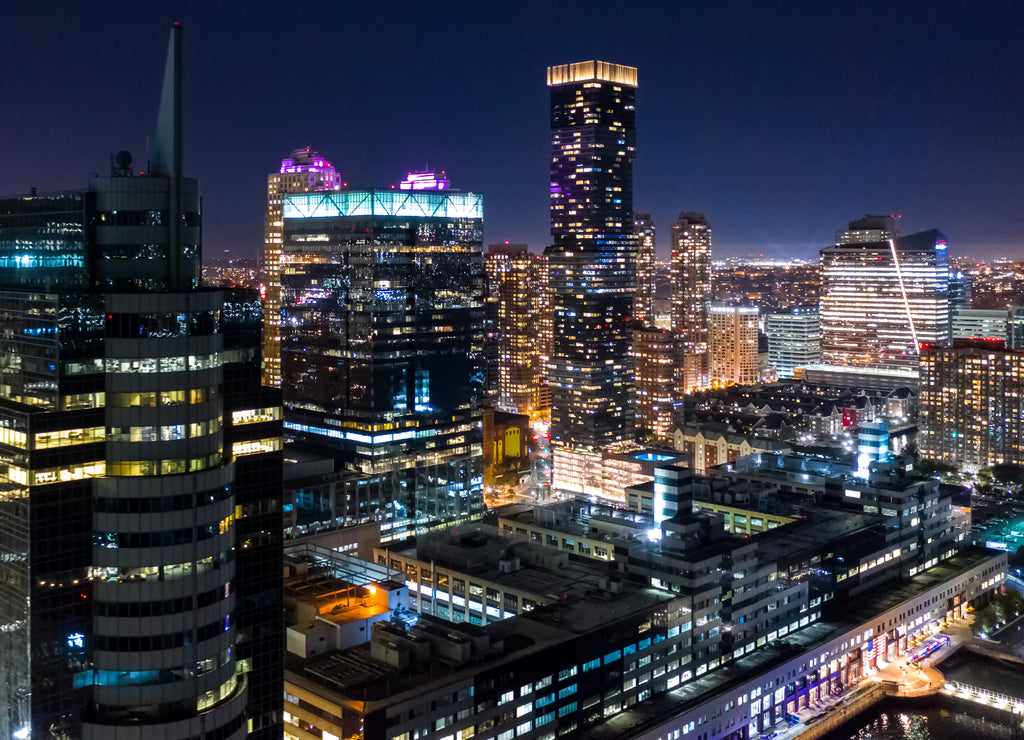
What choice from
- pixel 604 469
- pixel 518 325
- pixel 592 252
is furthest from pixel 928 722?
pixel 518 325

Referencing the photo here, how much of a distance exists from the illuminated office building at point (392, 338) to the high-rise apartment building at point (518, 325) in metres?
80.3

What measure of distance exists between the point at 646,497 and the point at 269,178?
82.7 metres

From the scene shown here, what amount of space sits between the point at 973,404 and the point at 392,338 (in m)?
79.9

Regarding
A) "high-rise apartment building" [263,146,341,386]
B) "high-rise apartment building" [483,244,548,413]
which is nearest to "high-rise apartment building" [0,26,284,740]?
"high-rise apartment building" [263,146,341,386]

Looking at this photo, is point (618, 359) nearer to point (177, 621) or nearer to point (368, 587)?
point (368, 587)

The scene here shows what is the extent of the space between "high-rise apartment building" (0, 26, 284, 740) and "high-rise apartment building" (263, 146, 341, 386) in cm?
10005

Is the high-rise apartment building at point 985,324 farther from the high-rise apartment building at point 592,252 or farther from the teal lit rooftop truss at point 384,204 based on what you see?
the teal lit rooftop truss at point 384,204

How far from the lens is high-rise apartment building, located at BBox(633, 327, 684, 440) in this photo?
15800 cm

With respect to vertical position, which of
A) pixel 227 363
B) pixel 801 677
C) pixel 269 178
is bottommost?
pixel 801 677

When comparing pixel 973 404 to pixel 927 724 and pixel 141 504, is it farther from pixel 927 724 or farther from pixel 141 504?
pixel 141 504

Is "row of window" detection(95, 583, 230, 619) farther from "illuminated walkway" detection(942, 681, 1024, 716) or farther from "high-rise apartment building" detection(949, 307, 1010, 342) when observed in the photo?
"high-rise apartment building" detection(949, 307, 1010, 342)

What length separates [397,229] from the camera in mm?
87938

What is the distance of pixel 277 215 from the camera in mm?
141875

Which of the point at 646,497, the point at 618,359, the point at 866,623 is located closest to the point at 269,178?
the point at 618,359
